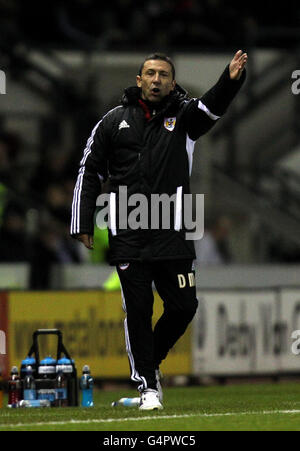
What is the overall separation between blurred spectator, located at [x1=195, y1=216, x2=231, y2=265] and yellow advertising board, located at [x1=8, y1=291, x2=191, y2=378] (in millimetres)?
2838

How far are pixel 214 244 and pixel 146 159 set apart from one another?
972cm

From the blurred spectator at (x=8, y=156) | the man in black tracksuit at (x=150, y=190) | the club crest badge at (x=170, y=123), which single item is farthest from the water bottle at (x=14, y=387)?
the blurred spectator at (x=8, y=156)

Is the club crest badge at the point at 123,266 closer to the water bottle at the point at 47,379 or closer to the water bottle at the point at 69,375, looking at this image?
the water bottle at the point at 69,375

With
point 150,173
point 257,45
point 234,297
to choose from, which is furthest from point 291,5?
point 150,173

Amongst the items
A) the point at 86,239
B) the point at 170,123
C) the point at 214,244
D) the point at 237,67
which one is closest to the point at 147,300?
the point at 86,239

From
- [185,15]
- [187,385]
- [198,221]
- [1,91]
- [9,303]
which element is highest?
[185,15]

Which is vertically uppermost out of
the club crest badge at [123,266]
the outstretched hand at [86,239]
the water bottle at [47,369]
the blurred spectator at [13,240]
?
the blurred spectator at [13,240]

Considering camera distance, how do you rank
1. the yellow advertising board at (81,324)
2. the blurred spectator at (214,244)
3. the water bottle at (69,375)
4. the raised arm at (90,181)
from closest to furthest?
the raised arm at (90,181) → the water bottle at (69,375) → the yellow advertising board at (81,324) → the blurred spectator at (214,244)

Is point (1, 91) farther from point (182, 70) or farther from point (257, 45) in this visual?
point (257, 45)

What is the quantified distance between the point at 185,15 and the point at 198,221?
496cm

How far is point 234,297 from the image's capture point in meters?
16.0

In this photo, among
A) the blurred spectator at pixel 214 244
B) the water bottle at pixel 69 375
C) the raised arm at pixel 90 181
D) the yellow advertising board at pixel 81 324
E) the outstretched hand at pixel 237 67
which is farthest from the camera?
the blurred spectator at pixel 214 244

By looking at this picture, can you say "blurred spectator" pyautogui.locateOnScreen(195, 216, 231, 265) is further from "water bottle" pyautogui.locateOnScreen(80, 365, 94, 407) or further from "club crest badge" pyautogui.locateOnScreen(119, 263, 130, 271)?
"club crest badge" pyautogui.locateOnScreen(119, 263, 130, 271)

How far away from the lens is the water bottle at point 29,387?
10.2 meters
